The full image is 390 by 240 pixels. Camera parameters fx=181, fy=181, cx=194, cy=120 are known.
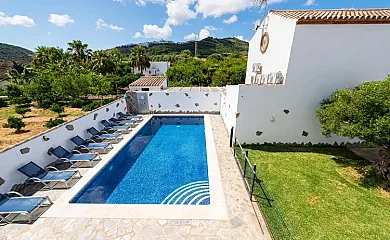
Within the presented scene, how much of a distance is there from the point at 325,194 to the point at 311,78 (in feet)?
21.9

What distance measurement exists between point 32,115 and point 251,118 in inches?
810

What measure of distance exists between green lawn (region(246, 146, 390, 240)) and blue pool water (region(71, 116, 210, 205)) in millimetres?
2940

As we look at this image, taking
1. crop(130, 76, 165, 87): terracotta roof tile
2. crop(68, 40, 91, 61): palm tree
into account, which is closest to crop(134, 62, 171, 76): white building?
crop(68, 40, 91, 61): palm tree

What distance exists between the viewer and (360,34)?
9945mm

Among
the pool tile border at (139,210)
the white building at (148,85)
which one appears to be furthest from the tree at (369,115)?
the white building at (148,85)

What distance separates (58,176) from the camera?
25.4 ft

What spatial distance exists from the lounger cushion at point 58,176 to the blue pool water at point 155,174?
877mm

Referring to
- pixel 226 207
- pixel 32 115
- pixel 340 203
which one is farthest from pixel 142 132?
pixel 340 203

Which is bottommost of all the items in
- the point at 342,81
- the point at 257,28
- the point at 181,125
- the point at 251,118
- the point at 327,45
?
the point at 181,125

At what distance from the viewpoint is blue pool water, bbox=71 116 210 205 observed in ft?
24.4

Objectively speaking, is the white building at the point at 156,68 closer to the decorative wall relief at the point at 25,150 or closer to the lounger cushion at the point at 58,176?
the decorative wall relief at the point at 25,150

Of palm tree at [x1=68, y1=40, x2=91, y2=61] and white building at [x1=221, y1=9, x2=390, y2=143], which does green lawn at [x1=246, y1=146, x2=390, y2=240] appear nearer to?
white building at [x1=221, y1=9, x2=390, y2=143]

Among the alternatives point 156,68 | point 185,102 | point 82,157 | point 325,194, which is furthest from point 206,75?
point 325,194

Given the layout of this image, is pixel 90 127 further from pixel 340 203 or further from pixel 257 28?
pixel 257 28
